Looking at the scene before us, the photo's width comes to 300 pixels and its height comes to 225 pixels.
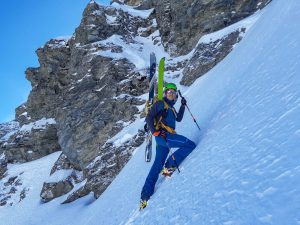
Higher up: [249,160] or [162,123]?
[162,123]

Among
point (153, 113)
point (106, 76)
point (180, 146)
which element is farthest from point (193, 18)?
point (153, 113)

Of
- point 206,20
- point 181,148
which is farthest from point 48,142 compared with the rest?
point 181,148

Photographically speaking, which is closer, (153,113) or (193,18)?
(153,113)

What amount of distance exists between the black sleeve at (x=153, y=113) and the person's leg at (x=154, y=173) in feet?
1.56

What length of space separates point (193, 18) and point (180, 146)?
30917 millimetres

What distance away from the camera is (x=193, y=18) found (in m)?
37.2

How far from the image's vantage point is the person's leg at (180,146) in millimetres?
8773

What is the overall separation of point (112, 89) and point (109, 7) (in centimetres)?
1874

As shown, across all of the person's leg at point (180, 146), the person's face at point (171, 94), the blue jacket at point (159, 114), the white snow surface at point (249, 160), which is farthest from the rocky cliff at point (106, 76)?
the person's face at point (171, 94)

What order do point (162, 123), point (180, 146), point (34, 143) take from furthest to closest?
point (34, 143), point (180, 146), point (162, 123)

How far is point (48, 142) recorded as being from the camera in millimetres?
52719

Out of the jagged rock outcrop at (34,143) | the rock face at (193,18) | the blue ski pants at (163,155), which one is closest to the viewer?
the blue ski pants at (163,155)

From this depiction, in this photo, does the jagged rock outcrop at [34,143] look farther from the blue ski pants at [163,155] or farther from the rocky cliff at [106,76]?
the blue ski pants at [163,155]

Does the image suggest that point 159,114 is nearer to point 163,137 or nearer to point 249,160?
point 163,137
